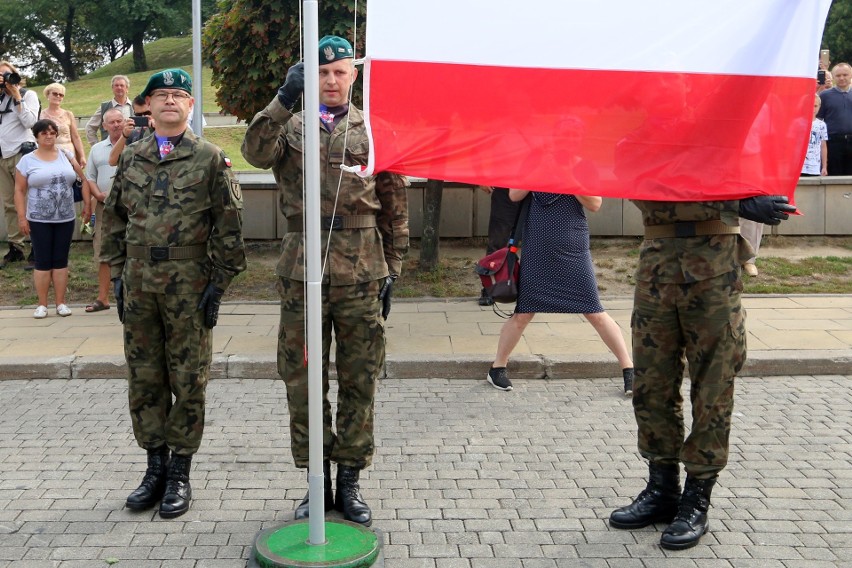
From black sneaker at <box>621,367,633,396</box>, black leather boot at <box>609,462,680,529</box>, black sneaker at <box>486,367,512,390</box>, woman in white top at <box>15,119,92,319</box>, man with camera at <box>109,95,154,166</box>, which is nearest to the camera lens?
black leather boot at <box>609,462,680,529</box>

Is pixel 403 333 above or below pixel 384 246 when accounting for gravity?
below

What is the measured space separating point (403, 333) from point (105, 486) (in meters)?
3.72

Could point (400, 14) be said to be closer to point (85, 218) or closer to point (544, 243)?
point (544, 243)

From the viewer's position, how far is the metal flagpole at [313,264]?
3965 mm

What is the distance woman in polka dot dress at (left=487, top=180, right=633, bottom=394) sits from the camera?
712cm

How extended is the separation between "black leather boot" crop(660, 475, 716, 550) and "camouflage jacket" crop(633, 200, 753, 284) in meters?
0.94

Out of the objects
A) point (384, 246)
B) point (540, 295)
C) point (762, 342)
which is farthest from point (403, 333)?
point (384, 246)

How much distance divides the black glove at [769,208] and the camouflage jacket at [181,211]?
245 cm

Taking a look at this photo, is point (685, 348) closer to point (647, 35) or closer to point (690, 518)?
point (690, 518)

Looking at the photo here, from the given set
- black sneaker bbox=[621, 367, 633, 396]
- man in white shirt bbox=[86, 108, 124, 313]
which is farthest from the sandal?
black sneaker bbox=[621, 367, 633, 396]

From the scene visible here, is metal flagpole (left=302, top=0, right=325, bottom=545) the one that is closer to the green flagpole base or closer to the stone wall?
the green flagpole base

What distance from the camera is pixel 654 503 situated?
4.81 metres

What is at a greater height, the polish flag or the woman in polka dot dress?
the polish flag

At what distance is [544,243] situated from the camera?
7.16 metres
